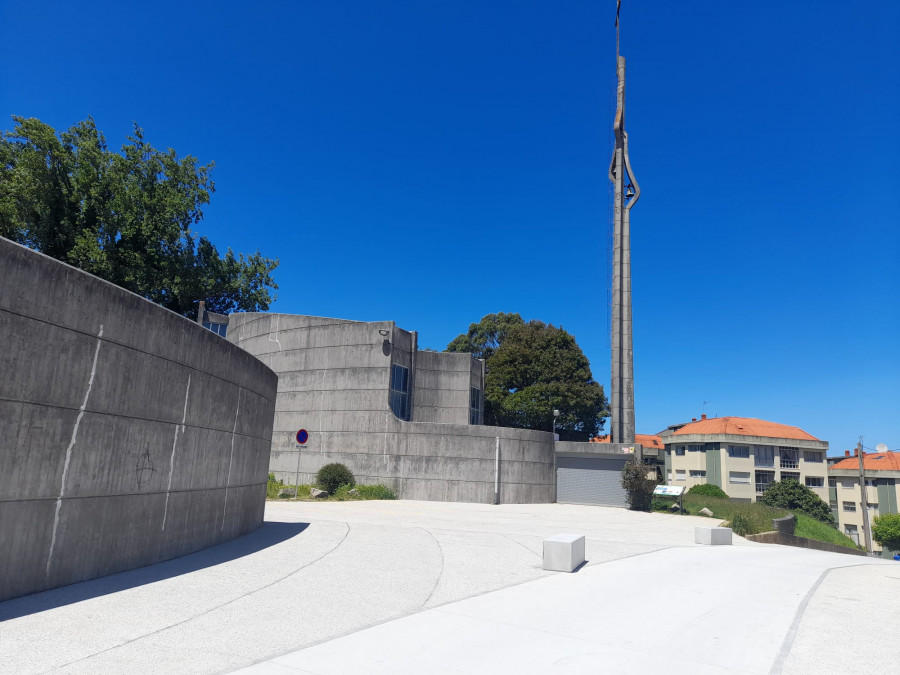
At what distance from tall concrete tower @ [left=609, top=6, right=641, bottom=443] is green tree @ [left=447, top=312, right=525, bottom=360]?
23.8m

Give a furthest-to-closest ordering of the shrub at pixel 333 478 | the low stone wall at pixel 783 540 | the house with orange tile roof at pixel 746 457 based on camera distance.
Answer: the house with orange tile roof at pixel 746 457 → the shrub at pixel 333 478 → the low stone wall at pixel 783 540

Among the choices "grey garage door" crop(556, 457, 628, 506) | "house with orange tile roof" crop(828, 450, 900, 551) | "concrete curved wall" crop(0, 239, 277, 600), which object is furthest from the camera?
"house with orange tile roof" crop(828, 450, 900, 551)

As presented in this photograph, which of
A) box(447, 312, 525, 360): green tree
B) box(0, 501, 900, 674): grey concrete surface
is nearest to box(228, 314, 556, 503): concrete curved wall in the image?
box(0, 501, 900, 674): grey concrete surface

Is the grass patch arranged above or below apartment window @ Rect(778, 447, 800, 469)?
below

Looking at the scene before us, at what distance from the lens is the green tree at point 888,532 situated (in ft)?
174

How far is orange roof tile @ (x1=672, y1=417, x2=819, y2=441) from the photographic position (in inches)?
2454

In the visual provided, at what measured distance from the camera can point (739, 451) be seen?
61.0m

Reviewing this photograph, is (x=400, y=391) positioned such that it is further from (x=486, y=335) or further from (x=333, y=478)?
(x=486, y=335)

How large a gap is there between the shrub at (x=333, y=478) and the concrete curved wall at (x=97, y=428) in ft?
51.0

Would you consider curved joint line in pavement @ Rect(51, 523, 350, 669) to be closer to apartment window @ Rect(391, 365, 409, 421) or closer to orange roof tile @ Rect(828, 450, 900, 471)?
apartment window @ Rect(391, 365, 409, 421)

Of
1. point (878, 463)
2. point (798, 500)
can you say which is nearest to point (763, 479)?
point (798, 500)

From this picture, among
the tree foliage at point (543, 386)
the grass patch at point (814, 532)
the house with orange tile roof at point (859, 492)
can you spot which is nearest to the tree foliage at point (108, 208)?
the tree foliage at point (543, 386)

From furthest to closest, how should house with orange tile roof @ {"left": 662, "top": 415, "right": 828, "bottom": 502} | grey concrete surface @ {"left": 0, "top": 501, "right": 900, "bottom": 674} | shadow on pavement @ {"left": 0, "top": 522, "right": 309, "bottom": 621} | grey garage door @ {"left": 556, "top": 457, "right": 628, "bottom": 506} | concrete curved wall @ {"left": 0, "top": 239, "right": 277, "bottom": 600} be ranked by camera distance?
house with orange tile roof @ {"left": 662, "top": 415, "right": 828, "bottom": 502}
grey garage door @ {"left": 556, "top": 457, "right": 628, "bottom": 506}
concrete curved wall @ {"left": 0, "top": 239, "right": 277, "bottom": 600}
shadow on pavement @ {"left": 0, "top": 522, "right": 309, "bottom": 621}
grey concrete surface @ {"left": 0, "top": 501, "right": 900, "bottom": 674}

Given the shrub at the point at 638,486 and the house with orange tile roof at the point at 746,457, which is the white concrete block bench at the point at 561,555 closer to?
the shrub at the point at 638,486
